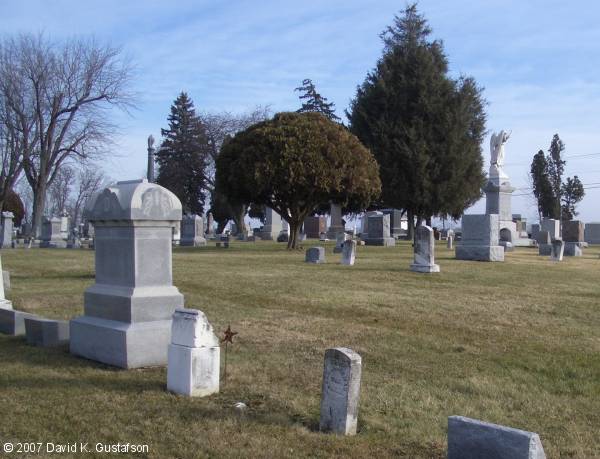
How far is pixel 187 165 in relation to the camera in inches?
2297

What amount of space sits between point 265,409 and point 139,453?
125 centimetres

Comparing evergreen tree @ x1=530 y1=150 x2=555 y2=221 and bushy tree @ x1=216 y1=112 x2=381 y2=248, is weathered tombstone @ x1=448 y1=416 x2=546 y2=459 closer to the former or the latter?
bushy tree @ x1=216 y1=112 x2=381 y2=248

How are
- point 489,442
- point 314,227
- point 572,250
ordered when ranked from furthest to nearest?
point 314,227
point 572,250
point 489,442

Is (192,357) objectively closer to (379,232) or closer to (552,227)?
(379,232)

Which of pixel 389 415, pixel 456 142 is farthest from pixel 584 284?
pixel 456 142

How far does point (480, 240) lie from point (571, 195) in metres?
54.5

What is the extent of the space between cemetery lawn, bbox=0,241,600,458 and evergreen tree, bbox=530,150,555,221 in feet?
202

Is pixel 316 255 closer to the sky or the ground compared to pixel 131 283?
closer to the ground

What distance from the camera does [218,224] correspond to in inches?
2889

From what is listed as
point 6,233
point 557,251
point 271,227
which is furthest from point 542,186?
point 6,233

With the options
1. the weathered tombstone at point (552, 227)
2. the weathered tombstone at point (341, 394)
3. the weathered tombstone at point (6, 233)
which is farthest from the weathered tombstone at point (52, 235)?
the weathered tombstone at point (341, 394)

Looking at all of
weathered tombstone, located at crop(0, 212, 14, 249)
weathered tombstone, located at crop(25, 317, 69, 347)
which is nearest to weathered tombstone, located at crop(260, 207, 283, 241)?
weathered tombstone, located at crop(0, 212, 14, 249)

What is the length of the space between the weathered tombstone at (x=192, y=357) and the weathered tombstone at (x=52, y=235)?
103 ft

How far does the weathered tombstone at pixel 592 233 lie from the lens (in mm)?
43397
